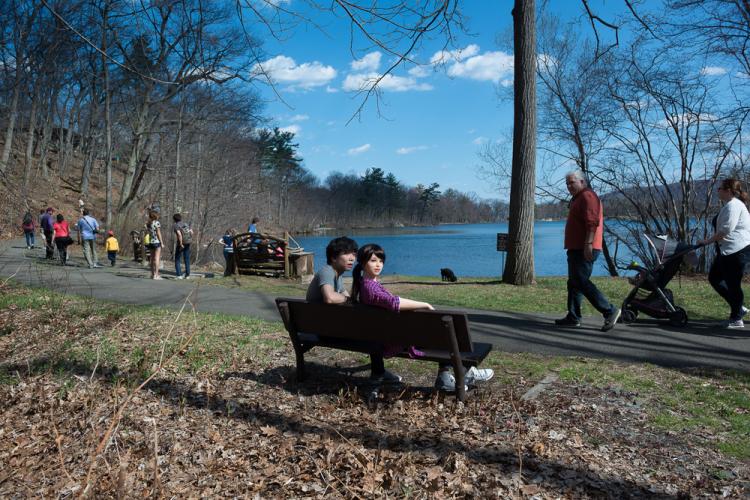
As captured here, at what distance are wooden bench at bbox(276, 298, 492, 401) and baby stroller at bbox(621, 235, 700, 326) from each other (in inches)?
145

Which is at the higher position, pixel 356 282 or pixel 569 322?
pixel 356 282

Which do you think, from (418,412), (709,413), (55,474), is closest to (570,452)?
(418,412)

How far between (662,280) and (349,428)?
502cm

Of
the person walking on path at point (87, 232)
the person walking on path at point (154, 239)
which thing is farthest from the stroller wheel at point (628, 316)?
the person walking on path at point (87, 232)

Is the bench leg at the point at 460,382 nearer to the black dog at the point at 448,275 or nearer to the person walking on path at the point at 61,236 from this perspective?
the black dog at the point at 448,275

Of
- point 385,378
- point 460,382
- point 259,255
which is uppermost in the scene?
point 259,255

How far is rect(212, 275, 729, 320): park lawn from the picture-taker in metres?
8.61

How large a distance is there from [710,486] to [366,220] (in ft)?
363

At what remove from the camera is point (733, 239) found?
648 centimetres

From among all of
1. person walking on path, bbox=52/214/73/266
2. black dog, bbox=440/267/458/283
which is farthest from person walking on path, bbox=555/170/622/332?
person walking on path, bbox=52/214/73/266

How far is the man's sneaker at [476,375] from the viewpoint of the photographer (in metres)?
4.45

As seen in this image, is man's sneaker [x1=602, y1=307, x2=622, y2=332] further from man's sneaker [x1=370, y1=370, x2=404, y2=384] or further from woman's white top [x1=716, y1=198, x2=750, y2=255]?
man's sneaker [x1=370, y1=370, x2=404, y2=384]

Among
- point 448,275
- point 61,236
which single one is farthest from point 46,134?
point 448,275

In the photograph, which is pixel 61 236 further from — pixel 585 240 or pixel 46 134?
pixel 46 134
